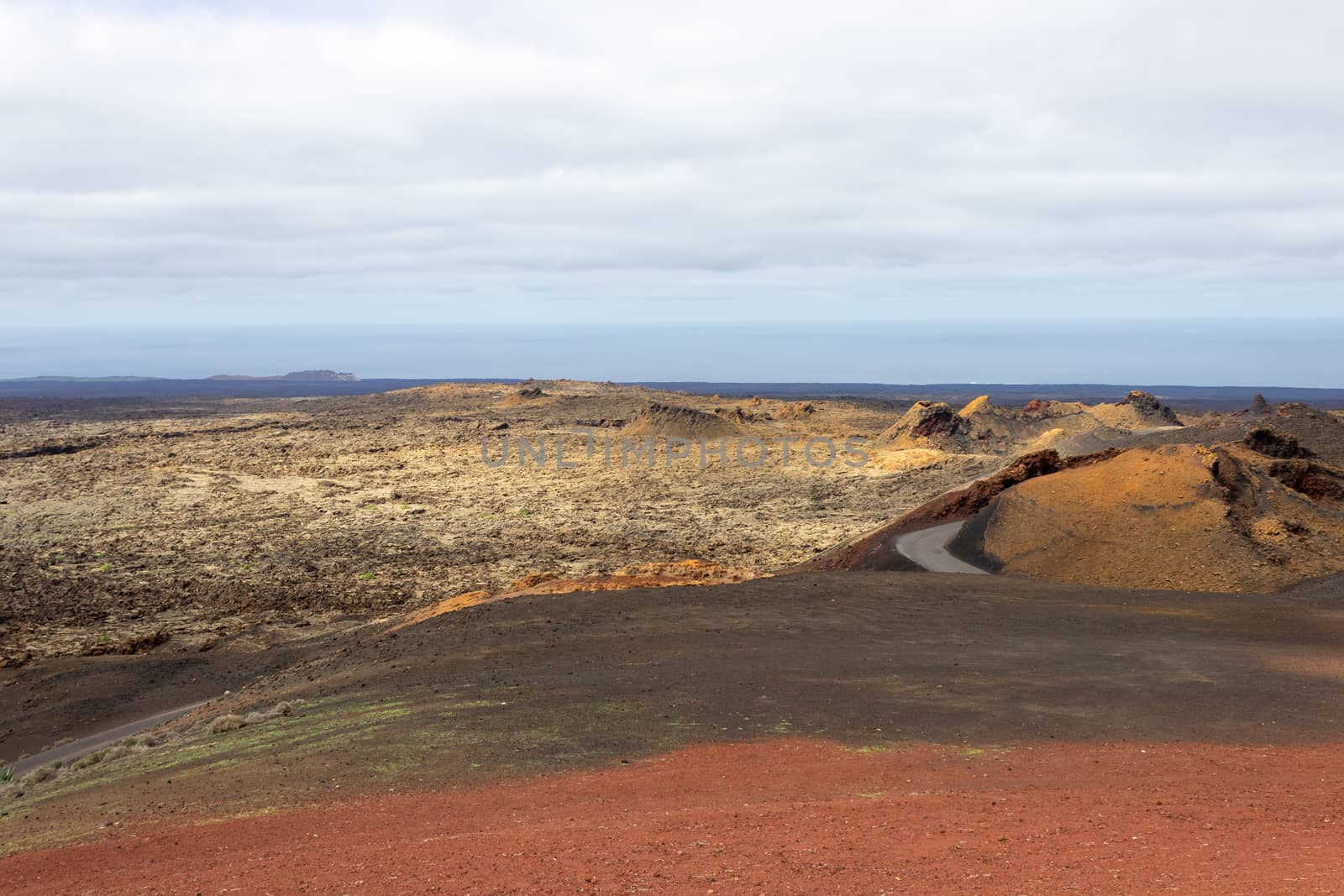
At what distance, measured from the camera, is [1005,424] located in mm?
63594

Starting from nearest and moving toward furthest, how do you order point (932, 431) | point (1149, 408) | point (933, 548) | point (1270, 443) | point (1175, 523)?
1. point (1175, 523)
2. point (933, 548)
3. point (1270, 443)
4. point (932, 431)
5. point (1149, 408)

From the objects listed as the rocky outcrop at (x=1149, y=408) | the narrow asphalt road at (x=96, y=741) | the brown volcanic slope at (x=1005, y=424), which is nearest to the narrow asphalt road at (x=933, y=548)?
the narrow asphalt road at (x=96, y=741)

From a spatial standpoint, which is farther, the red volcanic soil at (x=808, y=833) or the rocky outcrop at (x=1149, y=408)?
the rocky outcrop at (x=1149, y=408)

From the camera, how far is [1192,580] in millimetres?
22047

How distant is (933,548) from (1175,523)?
20.0 feet

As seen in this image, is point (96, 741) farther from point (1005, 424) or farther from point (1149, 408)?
point (1149, 408)

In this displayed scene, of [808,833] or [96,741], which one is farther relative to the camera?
[96,741]

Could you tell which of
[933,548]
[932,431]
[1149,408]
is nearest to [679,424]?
[932,431]

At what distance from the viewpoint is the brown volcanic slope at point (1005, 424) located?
193 feet

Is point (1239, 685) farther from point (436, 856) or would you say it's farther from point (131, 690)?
point (131, 690)

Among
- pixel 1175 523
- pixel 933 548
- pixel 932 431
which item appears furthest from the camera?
pixel 932 431

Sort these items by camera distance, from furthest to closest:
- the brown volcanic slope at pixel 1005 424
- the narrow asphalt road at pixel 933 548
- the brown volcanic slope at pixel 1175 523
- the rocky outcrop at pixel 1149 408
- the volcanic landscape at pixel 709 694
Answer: the rocky outcrop at pixel 1149 408, the brown volcanic slope at pixel 1005 424, the narrow asphalt road at pixel 933 548, the brown volcanic slope at pixel 1175 523, the volcanic landscape at pixel 709 694

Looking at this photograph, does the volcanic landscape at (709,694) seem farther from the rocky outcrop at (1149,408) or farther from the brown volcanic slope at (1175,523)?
the rocky outcrop at (1149,408)

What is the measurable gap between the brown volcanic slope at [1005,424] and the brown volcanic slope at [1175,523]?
29.4 m
